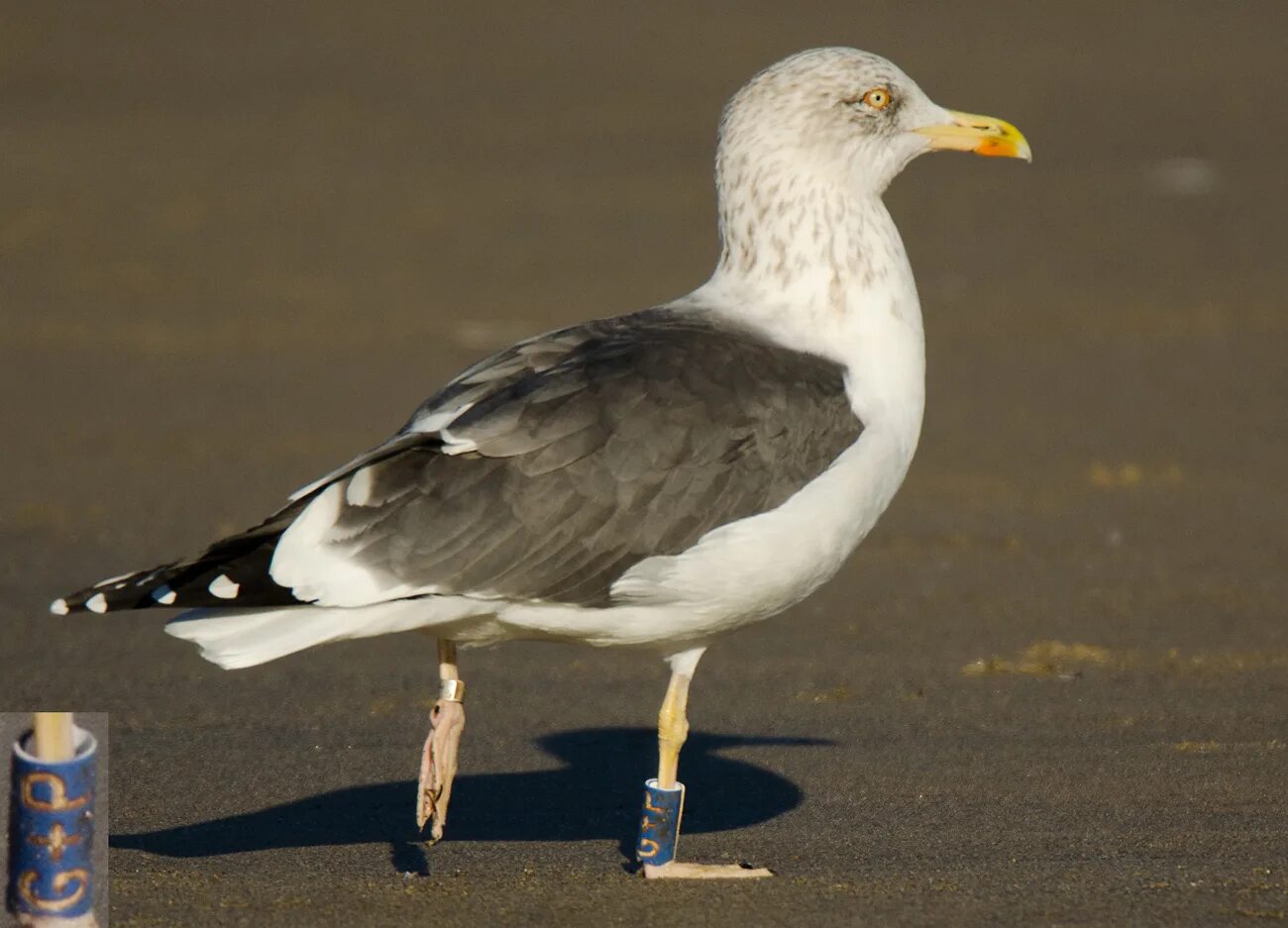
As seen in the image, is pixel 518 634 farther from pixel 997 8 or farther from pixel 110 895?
pixel 997 8

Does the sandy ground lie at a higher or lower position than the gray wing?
lower

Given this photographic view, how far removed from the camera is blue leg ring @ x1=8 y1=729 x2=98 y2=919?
3.66m

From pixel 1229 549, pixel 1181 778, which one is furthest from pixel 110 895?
pixel 1229 549

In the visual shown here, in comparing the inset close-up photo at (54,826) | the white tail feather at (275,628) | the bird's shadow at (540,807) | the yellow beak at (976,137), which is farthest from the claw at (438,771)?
the yellow beak at (976,137)

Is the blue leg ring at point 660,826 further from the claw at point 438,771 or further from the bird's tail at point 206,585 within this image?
the bird's tail at point 206,585

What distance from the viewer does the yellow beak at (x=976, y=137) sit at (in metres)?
5.63

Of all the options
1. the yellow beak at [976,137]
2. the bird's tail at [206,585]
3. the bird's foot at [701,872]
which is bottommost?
the bird's foot at [701,872]

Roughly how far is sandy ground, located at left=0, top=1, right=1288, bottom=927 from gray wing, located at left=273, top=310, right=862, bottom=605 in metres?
0.76

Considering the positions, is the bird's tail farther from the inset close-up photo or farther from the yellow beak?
the yellow beak

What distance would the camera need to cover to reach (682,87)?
19.6 metres

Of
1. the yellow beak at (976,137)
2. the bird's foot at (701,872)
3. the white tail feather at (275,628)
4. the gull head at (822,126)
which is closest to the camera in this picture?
the white tail feather at (275,628)

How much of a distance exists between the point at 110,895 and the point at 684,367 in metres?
1.79

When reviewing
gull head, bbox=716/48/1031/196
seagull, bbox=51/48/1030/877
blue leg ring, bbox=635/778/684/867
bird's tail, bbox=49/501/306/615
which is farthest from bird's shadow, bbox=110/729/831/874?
gull head, bbox=716/48/1031/196

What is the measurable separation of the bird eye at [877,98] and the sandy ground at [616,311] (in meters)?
1.90
